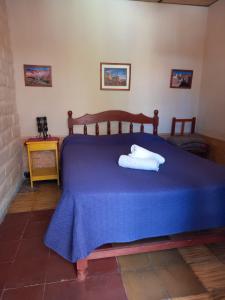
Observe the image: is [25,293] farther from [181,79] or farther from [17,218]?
[181,79]

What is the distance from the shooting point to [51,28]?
2.85 meters

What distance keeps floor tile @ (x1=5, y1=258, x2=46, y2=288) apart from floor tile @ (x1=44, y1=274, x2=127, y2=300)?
123mm

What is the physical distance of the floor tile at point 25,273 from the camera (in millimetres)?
1394

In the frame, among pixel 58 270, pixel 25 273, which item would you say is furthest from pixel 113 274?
pixel 25 273

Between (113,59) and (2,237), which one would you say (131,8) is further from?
(2,237)

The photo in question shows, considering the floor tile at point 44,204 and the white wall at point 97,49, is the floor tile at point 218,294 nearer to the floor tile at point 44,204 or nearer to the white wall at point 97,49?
the floor tile at point 44,204

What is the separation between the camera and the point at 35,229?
1.97 m

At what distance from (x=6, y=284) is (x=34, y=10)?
10.4ft

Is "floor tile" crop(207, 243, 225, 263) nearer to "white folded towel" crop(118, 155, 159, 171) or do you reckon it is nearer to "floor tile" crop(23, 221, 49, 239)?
"white folded towel" crop(118, 155, 159, 171)

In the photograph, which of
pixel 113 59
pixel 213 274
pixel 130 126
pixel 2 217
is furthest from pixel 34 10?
pixel 213 274

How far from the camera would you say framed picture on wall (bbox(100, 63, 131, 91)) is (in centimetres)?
311

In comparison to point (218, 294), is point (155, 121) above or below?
above

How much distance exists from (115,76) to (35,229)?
2.38 metres

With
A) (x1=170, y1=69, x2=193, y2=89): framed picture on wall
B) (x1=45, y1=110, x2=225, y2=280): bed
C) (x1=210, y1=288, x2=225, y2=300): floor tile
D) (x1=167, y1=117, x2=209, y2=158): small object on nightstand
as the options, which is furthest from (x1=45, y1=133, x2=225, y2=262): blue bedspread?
(x1=170, y1=69, x2=193, y2=89): framed picture on wall
